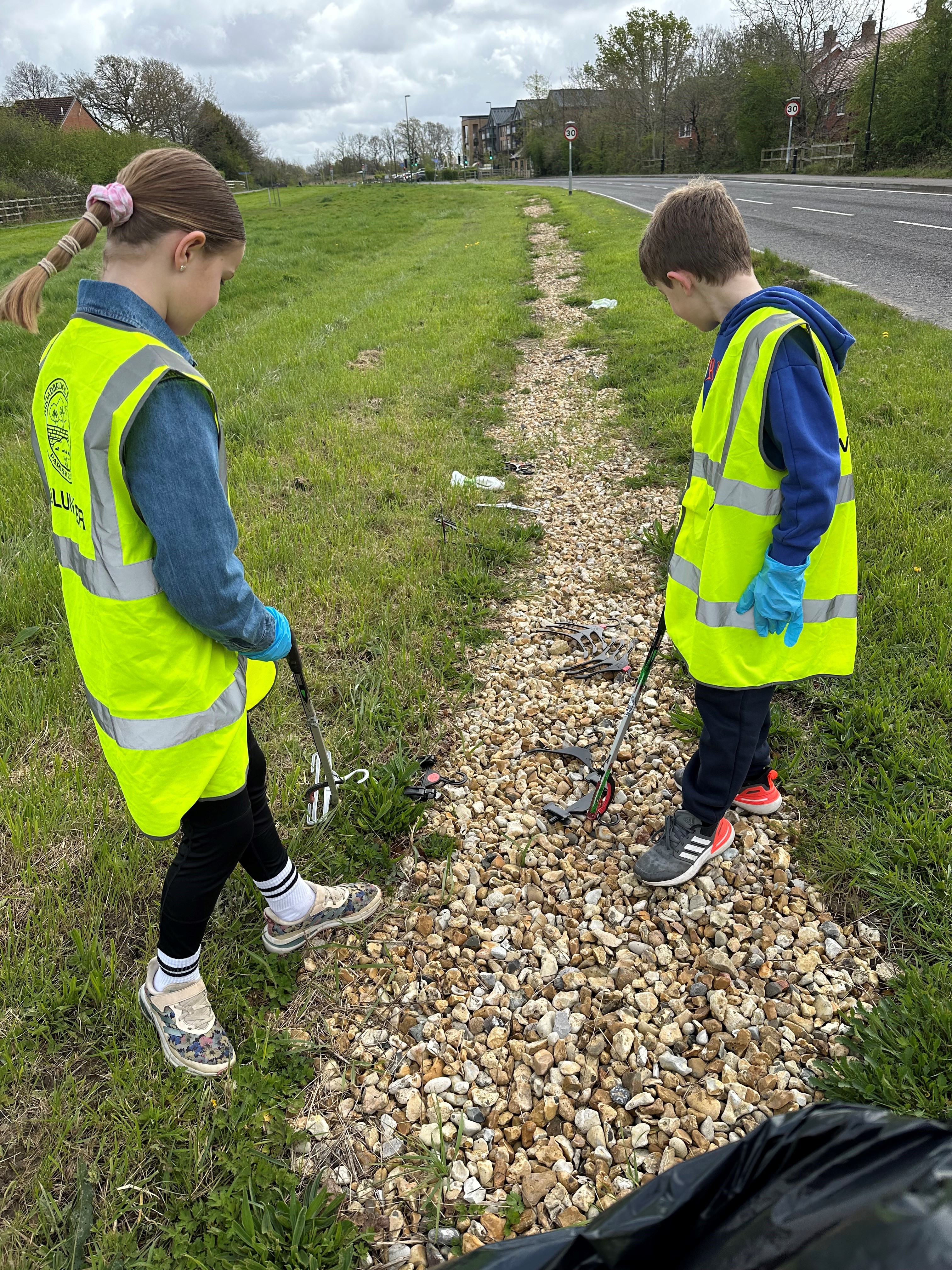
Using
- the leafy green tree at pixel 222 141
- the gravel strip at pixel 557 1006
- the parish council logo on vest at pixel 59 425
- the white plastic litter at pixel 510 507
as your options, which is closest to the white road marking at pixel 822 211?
the white plastic litter at pixel 510 507

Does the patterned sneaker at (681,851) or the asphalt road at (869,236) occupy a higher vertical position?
the asphalt road at (869,236)

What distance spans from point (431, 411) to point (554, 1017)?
6769 millimetres

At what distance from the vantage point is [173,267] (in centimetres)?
186

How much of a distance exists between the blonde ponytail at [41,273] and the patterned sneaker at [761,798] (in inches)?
119

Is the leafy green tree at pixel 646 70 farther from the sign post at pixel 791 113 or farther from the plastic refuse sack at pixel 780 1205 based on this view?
the plastic refuse sack at pixel 780 1205

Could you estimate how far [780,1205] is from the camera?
1.05 meters

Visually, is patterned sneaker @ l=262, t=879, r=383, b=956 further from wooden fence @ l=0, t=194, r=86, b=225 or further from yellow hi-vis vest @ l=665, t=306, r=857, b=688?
wooden fence @ l=0, t=194, r=86, b=225

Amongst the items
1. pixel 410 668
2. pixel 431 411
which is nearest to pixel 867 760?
pixel 410 668

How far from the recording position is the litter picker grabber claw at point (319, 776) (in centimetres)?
299

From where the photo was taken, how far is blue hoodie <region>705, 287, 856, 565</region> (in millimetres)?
2201

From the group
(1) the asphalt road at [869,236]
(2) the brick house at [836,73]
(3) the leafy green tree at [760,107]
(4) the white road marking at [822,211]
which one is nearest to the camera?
(1) the asphalt road at [869,236]

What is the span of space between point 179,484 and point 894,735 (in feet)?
10.3

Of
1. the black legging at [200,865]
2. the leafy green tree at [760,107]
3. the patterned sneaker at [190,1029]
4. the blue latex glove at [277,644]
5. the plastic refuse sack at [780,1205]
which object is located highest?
the leafy green tree at [760,107]

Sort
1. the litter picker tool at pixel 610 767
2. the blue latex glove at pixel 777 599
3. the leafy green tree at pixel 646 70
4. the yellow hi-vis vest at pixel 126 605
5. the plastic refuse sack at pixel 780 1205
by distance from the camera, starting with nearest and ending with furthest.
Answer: the plastic refuse sack at pixel 780 1205 < the yellow hi-vis vest at pixel 126 605 < the blue latex glove at pixel 777 599 < the litter picker tool at pixel 610 767 < the leafy green tree at pixel 646 70
